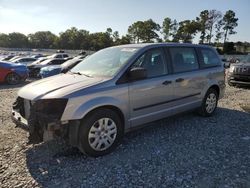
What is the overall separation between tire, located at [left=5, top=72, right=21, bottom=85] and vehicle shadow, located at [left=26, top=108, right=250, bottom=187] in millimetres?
9939

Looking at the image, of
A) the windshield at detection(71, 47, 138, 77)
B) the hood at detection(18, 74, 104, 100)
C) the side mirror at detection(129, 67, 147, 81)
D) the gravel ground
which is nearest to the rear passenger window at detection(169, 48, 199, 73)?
the windshield at detection(71, 47, 138, 77)

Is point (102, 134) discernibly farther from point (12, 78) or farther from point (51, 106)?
point (12, 78)

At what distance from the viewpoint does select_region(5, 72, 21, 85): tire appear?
537 inches

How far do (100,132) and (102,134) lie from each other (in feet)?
0.17

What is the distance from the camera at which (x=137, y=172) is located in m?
3.83

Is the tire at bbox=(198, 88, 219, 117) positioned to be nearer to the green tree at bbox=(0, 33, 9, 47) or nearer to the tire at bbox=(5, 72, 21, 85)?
the tire at bbox=(5, 72, 21, 85)

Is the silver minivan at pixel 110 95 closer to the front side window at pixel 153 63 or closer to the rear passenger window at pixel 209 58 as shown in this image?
the front side window at pixel 153 63

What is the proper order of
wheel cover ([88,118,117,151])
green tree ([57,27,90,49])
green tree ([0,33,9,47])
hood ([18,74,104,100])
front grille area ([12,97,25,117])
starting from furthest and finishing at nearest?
green tree ([0,33,9,47]) < green tree ([57,27,90,49]) < front grille area ([12,97,25,117]) < wheel cover ([88,118,117,151]) < hood ([18,74,104,100])

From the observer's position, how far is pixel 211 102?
6.63m

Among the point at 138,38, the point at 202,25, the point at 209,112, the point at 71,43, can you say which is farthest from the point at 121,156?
the point at 71,43

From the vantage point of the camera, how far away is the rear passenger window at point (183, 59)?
550cm

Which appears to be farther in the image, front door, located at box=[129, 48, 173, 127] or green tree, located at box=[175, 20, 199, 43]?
green tree, located at box=[175, 20, 199, 43]

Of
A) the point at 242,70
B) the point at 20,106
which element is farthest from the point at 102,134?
the point at 242,70

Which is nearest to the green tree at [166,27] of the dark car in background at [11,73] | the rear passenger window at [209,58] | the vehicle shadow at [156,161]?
the dark car in background at [11,73]
